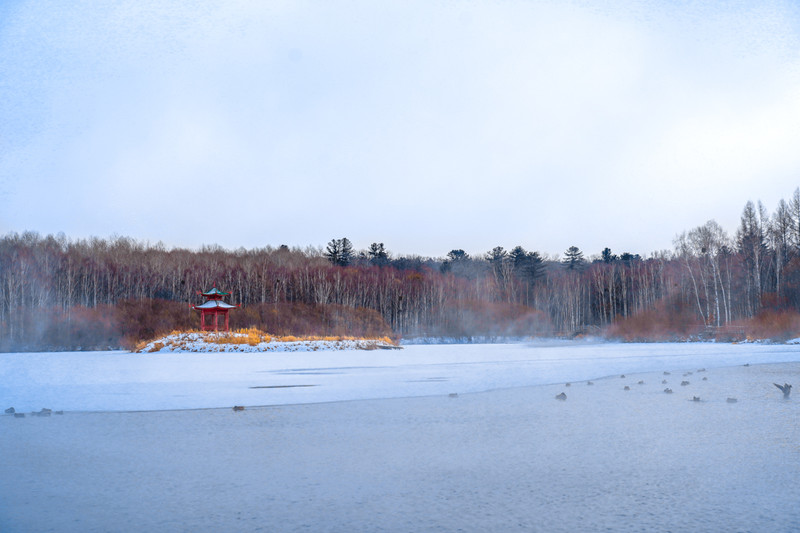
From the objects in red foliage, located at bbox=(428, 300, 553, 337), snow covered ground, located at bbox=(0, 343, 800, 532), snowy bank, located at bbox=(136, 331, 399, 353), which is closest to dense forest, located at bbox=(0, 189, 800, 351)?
red foliage, located at bbox=(428, 300, 553, 337)

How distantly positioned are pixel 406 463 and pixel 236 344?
1015 inches

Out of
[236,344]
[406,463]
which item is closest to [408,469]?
[406,463]

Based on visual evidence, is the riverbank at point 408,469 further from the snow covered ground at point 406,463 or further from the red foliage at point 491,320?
the red foliage at point 491,320

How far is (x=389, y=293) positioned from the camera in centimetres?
5747

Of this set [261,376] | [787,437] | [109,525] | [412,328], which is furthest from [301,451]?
[412,328]

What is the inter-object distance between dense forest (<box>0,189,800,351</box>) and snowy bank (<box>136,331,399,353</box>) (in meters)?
8.91

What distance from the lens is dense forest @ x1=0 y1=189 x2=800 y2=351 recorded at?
39219 mm

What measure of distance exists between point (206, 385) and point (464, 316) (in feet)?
147

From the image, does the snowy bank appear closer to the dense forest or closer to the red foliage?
the dense forest

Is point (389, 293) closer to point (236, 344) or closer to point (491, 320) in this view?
point (491, 320)

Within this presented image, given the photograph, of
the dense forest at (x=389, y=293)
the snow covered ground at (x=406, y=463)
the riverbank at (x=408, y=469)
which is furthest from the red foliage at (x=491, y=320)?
the riverbank at (x=408, y=469)

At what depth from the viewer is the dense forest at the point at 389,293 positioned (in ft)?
129

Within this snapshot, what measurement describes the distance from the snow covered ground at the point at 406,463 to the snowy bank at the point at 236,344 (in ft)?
64.3

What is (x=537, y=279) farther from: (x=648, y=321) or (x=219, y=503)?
(x=219, y=503)
